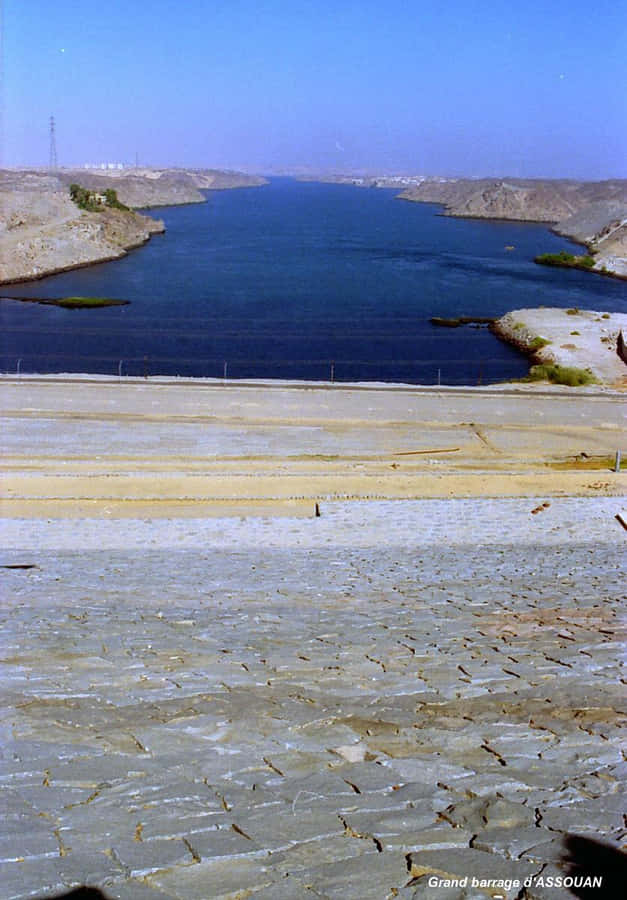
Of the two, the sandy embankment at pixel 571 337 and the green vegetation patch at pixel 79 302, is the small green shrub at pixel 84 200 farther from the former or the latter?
the sandy embankment at pixel 571 337

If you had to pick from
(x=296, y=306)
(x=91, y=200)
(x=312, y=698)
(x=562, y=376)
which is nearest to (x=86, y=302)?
(x=296, y=306)

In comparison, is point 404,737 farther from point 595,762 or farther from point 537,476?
point 537,476

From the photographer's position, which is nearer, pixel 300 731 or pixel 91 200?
pixel 300 731

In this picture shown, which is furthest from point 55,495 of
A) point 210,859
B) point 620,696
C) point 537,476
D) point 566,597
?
point 210,859

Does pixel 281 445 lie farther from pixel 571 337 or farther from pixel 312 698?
pixel 571 337

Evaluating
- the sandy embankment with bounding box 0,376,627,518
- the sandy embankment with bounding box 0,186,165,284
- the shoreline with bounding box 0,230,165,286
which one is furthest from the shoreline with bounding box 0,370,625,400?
the sandy embankment with bounding box 0,186,165,284

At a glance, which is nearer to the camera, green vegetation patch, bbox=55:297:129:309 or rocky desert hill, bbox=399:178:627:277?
green vegetation patch, bbox=55:297:129:309

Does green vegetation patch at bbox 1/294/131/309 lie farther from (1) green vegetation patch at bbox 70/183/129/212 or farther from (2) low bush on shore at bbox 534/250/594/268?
(2) low bush on shore at bbox 534/250/594/268

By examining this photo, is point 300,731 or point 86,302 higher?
point 86,302
